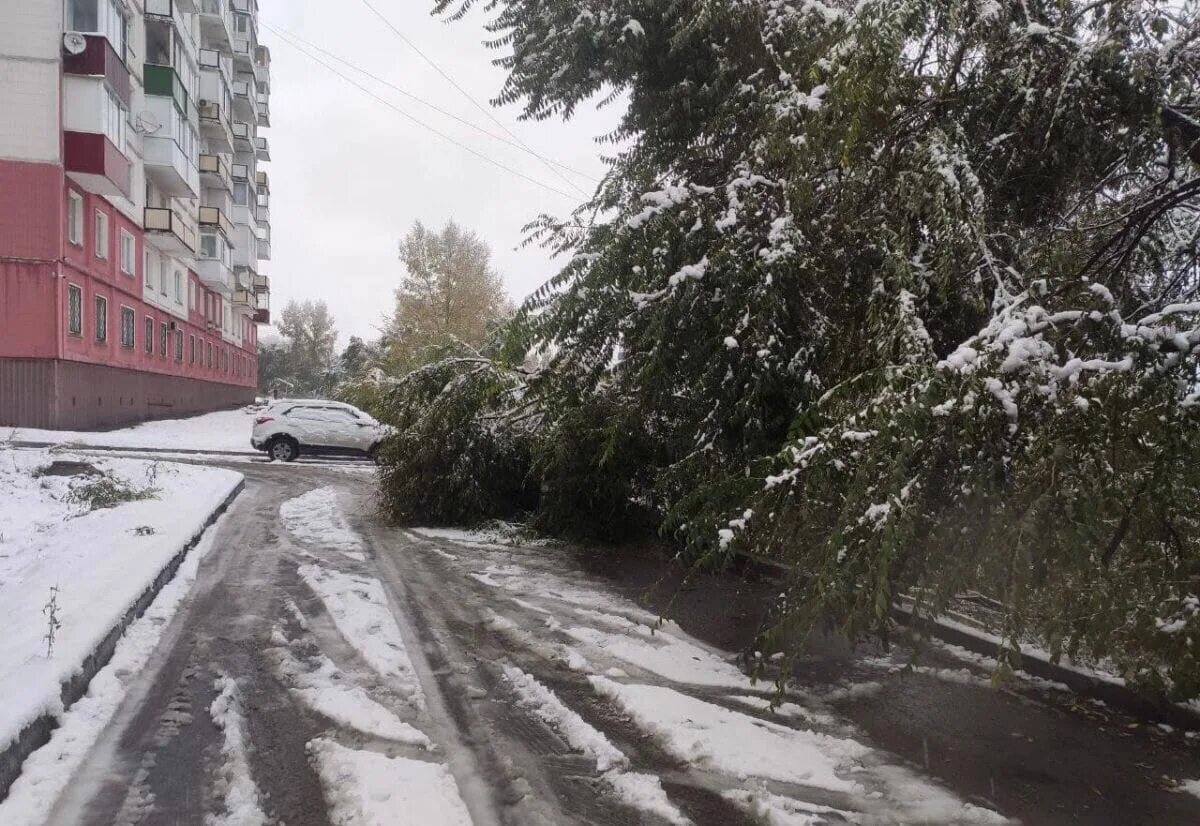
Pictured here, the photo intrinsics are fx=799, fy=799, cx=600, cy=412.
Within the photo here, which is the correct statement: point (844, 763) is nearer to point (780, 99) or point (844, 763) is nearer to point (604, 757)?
point (604, 757)

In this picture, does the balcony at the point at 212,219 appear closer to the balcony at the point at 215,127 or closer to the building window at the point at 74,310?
the balcony at the point at 215,127

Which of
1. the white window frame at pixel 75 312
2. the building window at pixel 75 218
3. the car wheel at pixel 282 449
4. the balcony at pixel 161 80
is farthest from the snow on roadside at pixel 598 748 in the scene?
the balcony at pixel 161 80

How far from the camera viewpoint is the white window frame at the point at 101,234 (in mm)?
22453

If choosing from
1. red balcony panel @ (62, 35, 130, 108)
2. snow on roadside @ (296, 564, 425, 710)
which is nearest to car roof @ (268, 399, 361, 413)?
red balcony panel @ (62, 35, 130, 108)

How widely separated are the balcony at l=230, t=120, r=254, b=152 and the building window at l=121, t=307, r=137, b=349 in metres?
17.7

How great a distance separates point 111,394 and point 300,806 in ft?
79.8

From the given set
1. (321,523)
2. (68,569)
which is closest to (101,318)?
(321,523)

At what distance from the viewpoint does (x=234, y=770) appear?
3.37m

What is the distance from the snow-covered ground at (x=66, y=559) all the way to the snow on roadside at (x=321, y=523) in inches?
39.6

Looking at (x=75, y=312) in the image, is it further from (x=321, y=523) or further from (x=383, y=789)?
(x=383, y=789)

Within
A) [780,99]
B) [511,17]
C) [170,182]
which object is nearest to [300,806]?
[780,99]

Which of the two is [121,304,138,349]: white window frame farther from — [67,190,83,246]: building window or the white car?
the white car

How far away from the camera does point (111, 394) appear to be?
2344 centimetres

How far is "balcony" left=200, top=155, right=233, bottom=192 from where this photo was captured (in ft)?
114
